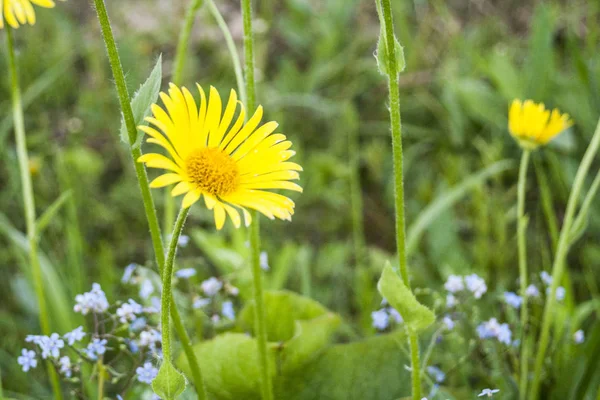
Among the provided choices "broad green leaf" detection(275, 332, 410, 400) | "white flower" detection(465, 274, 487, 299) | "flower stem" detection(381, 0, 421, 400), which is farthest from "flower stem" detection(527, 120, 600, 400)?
"flower stem" detection(381, 0, 421, 400)

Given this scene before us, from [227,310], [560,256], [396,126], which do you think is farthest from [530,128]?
[227,310]

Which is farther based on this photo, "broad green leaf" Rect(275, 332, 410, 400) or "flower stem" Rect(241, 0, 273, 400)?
"broad green leaf" Rect(275, 332, 410, 400)

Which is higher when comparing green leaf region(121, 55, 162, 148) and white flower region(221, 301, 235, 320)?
green leaf region(121, 55, 162, 148)

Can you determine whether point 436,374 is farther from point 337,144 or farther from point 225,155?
point 337,144

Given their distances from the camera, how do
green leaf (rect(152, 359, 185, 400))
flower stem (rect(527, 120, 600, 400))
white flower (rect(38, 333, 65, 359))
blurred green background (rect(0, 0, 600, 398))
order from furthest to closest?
blurred green background (rect(0, 0, 600, 398))
flower stem (rect(527, 120, 600, 400))
white flower (rect(38, 333, 65, 359))
green leaf (rect(152, 359, 185, 400))

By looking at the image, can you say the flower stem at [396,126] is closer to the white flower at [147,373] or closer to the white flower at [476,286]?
the white flower at [476,286]

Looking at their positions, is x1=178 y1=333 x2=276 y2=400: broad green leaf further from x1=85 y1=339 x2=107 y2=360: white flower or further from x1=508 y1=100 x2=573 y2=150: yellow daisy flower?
x1=508 y1=100 x2=573 y2=150: yellow daisy flower

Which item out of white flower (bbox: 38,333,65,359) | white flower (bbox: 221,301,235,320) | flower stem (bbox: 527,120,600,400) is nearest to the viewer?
white flower (bbox: 38,333,65,359)

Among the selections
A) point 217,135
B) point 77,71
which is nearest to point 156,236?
point 217,135

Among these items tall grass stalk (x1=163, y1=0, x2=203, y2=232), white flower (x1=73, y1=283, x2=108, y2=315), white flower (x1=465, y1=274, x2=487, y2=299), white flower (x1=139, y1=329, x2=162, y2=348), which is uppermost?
tall grass stalk (x1=163, y1=0, x2=203, y2=232)
